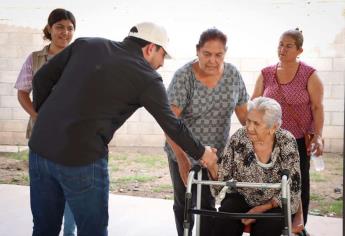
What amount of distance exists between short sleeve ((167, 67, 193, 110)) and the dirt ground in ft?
7.12

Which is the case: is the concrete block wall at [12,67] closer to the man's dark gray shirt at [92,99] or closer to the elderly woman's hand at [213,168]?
the elderly woman's hand at [213,168]

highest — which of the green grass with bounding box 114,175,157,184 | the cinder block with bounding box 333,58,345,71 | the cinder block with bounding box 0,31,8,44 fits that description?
the cinder block with bounding box 0,31,8,44

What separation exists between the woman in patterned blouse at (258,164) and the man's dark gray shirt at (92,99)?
0.70 meters

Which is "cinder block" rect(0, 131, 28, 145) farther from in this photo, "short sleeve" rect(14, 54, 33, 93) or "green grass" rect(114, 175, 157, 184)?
"short sleeve" rect(14, 54, 33, 93)

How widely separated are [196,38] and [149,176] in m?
1.89

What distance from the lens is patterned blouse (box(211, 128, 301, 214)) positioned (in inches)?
96.2

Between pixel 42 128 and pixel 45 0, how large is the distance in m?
4.94

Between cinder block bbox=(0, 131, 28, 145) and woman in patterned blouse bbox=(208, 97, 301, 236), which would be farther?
cinder block bbox=(0, 131, 28, 145)

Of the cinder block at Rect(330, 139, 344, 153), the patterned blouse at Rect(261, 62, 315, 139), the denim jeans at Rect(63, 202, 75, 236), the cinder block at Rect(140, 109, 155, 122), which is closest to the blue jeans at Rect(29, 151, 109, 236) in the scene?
the denim jeans at Rect(63, 202, 75, 236)

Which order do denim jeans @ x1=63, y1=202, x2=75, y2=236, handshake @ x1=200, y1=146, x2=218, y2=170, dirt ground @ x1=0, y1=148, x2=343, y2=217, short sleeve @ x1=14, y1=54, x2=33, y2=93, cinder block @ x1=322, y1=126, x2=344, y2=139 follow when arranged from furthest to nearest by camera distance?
1. cinder block @ x1=322, y1=126, x2=344, y2=139
2. dirt ground @ x1=0, y1=148, x2=343, y2=217
3. denim jeans @ x1=63, y1=202, x2=75, y2=236
4. short sleeve @ x1=14, y1=54, x2=33, y2=93
5. handshake @ x1=200, y1=146, x2=218, y2=170

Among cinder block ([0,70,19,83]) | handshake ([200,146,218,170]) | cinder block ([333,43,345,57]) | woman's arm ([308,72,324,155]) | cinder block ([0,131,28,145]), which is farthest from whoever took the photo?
cinder block ([0,131,28,145])

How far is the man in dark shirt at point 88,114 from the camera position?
5.96ft

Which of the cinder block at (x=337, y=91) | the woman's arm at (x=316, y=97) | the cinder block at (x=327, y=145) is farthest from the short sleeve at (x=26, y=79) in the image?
the cinder block at (x=327, y=145)

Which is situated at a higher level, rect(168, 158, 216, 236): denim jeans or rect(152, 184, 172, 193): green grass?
rect(168, 158, 216, 236): denim jeans
